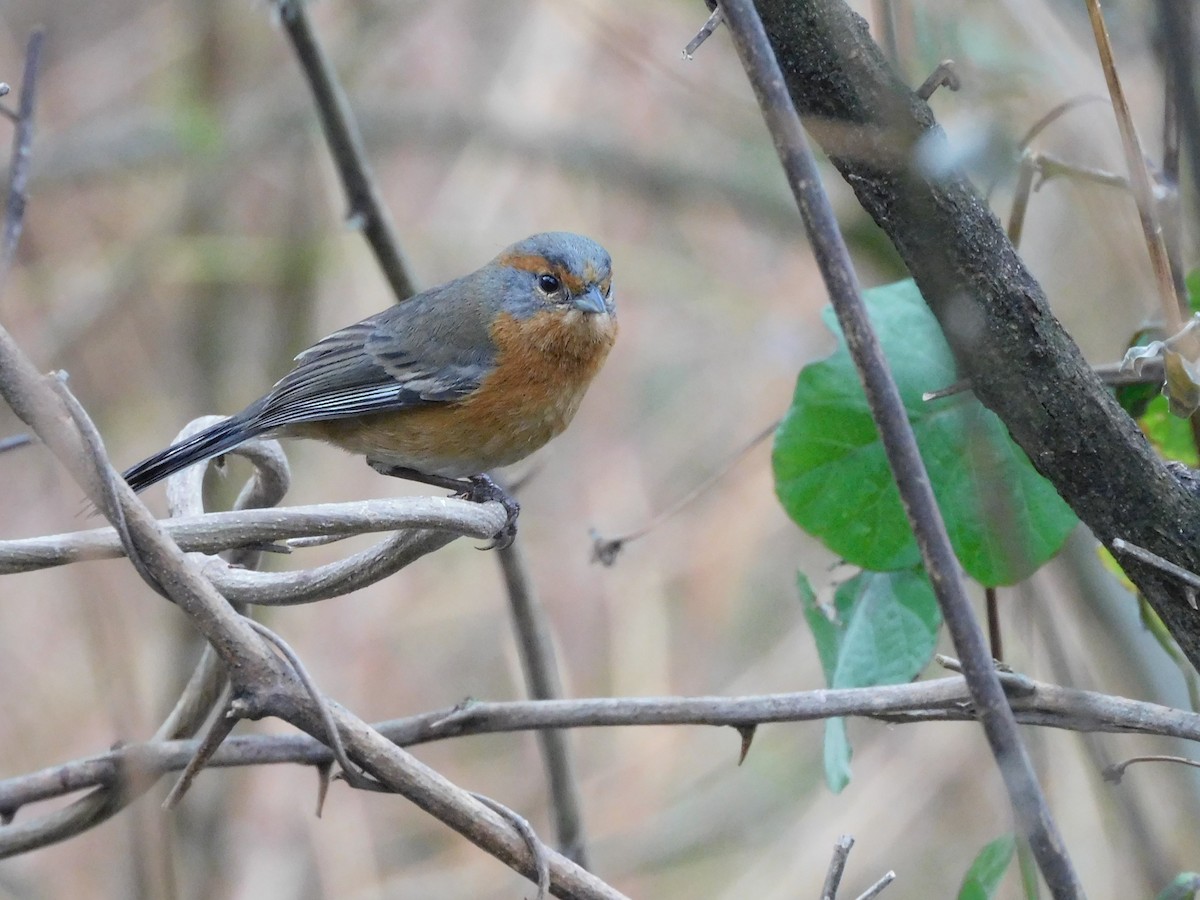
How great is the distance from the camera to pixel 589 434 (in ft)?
23.6

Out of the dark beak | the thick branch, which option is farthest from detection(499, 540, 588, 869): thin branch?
the thick branch

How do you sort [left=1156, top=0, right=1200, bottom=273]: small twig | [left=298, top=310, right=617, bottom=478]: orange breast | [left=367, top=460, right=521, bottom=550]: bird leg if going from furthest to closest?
[left=367, top=460, right=521, bottom=550]: bird leg, [left=298, top=310, right=617, bottom=478]: orange breast, [left=1156, top=0, right=1200, bottom=273]: small twig

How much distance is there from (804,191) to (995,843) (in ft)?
4.33

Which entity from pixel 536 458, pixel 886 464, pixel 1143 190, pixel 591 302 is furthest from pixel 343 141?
pixel 536 458

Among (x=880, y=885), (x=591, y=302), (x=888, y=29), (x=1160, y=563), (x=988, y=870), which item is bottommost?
(x=988, y=870)

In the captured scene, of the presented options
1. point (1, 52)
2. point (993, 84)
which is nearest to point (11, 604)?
point (1, 52)

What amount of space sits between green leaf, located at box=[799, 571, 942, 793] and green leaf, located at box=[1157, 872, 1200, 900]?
0.75 m

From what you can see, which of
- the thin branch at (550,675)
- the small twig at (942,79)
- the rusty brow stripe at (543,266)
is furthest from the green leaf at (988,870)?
the rusty brow stripe at (543,266)

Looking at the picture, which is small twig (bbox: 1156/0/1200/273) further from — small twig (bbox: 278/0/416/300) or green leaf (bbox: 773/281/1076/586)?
small twig (bbox: 278/0/416/300)

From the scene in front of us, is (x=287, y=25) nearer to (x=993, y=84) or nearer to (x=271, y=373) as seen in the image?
(x=993, y=84)

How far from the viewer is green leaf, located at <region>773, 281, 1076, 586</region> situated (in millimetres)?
2424

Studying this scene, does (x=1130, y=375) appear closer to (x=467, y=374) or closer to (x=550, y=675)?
(x=550, y=675)

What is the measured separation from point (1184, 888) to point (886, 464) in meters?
1.06

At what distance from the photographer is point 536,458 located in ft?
21.1
